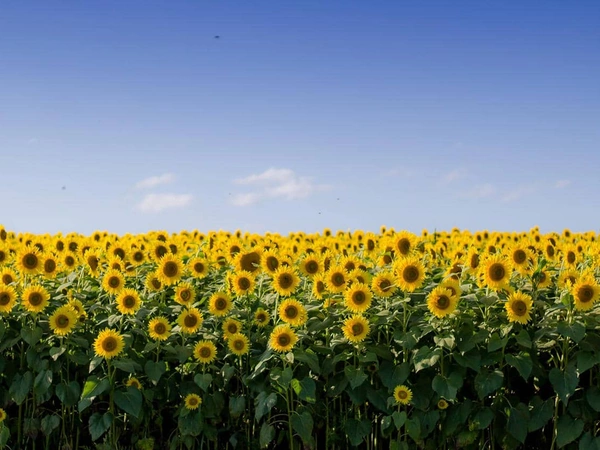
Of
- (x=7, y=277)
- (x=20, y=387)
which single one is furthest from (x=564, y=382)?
(x=7, y=277)

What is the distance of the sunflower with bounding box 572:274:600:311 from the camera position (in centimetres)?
591

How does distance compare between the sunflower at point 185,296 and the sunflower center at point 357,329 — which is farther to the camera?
the sunflower at point 185,296

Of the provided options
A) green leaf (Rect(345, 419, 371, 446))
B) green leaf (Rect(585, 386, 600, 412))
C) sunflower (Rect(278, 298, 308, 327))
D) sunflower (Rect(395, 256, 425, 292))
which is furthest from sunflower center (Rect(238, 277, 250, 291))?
green leaf (Rect(585, 386, 600, 412))

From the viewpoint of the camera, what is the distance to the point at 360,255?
7965 mm

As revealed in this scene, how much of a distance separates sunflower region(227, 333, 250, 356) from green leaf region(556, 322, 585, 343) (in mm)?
2527

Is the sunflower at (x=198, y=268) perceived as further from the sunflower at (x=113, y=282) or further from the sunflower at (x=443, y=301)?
the sunflower at (x=443, y=301)

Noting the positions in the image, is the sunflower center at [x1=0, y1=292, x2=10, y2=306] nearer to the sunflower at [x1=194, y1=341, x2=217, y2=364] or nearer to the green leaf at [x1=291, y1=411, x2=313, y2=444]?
the sunflower at [x1=194, y1=341, x2=217, y2=364]

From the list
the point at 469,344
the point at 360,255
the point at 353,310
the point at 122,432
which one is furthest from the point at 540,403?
the point at 122,432

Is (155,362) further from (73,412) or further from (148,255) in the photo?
(148,255)

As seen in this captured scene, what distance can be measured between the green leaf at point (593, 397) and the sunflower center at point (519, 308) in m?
0.86

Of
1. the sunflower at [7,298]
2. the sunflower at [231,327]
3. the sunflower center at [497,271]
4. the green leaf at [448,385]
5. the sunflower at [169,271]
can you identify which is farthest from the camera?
the sunflower at [169,271]

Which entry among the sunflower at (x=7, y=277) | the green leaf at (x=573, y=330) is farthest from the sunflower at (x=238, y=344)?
the green leaf at (x=573, y=330)

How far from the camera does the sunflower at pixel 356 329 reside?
5941 mm

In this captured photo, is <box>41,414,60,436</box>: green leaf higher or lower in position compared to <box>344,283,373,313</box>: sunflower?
lower
